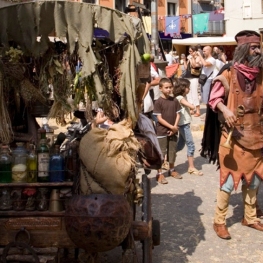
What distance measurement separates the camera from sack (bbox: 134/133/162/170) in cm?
432

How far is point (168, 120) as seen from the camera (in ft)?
25.1

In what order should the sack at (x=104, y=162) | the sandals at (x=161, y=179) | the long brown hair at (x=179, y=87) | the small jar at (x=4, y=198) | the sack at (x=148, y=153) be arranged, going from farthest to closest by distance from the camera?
1. the long brown hair at (x=179, y=87)
2. the sandals at (x=161, y=179)
3. the sack at (x=148, y=153)
4. the small jar at (x=4, y=198)
5. the sack at (x=104, y=162)

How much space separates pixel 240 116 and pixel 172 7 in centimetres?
3501

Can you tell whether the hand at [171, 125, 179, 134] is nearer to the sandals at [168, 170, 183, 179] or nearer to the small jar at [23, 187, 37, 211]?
the sandals at [168, 170, 183, 179]

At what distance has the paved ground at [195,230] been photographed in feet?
15.5

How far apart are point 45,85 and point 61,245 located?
1.26 metres

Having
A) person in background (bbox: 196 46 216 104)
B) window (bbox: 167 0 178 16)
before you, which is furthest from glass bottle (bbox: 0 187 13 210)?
window (bbox: 167 0 178 16)

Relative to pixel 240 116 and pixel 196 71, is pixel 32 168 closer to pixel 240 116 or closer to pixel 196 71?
pixel 240 116

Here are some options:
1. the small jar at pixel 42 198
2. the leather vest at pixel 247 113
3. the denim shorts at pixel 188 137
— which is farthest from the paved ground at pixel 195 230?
the small jar at pixel 42 198

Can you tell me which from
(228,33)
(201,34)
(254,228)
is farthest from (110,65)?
(201,34)

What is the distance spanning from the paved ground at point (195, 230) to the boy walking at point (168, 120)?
18.1 inches

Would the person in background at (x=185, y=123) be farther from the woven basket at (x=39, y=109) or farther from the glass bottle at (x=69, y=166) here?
the glass bottle at (x=69, y=166)

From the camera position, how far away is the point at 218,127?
5.55 m

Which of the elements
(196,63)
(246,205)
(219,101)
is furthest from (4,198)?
(196,63)
